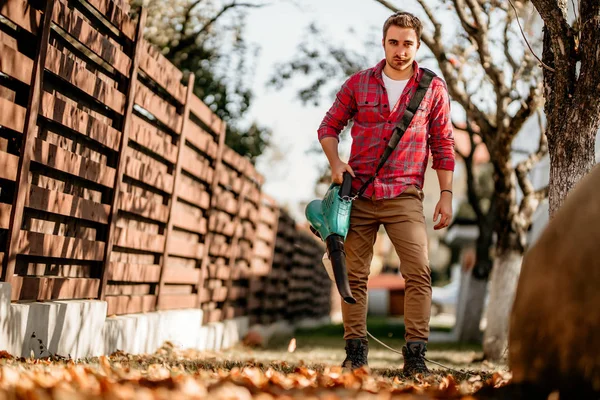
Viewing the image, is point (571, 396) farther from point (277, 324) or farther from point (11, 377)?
point (277, 324)

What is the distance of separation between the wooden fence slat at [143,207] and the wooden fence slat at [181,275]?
51cm

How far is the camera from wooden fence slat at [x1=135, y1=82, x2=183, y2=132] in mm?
5508

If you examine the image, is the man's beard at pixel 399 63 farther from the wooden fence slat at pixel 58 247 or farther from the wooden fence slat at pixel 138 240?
the wooden fence slat at pixel 138 240

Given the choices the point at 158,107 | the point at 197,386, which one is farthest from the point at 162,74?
the point at 197,386

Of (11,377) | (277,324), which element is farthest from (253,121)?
(11,377)

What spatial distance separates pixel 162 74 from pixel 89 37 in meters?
1.52

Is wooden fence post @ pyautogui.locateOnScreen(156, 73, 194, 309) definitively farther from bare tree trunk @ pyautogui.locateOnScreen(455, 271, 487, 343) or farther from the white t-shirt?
bare tree trunk @ pyautogui.locateOnScreen(455, 271, 487, 343)

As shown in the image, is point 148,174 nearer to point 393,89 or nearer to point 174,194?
point 174,194

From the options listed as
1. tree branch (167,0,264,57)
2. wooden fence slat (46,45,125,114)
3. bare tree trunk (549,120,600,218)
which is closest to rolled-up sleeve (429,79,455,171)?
bare tree trunk (549,120,600,218)

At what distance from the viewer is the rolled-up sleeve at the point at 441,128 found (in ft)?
14.7

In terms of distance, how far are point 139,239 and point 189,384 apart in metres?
3.45

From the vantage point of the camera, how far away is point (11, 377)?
2664mm

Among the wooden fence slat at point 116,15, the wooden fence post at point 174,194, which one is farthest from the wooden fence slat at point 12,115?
the wooden fence post at point 174,194

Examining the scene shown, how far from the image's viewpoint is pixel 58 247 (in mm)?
4320
